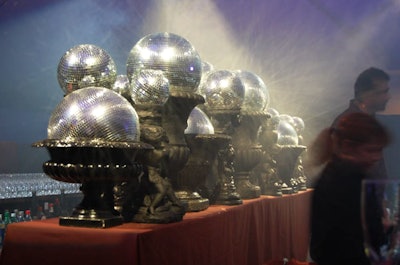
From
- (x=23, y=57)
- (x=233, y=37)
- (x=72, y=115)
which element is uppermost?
(x=233, y=37)

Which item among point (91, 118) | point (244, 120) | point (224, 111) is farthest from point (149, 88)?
point (244, 120)

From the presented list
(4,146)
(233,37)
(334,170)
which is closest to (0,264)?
(334,170)

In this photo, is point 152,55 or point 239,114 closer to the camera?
point 152,55

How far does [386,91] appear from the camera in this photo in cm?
217

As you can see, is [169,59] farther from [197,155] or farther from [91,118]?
[91,118]

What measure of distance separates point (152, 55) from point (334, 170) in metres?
1.34

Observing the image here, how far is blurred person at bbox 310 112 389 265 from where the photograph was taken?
1356 mm

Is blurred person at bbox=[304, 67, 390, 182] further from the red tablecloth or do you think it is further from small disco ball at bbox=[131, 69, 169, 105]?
small disco ball at bbox=[131, 69, 169, 105]

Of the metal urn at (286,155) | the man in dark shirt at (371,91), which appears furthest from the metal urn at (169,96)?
the metal urn at (286,155)

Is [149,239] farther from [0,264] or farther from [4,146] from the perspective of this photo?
[4,146]

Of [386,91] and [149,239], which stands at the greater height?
[386,91]

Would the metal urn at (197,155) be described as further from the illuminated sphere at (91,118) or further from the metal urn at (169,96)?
the illuminated sphere at (91,118)

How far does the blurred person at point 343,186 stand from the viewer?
1.36m

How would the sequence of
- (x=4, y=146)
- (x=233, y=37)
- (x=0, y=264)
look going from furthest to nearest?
1. (x=233, y=37)
2. (x=4, y=146)
3. (x=0, y=264)
